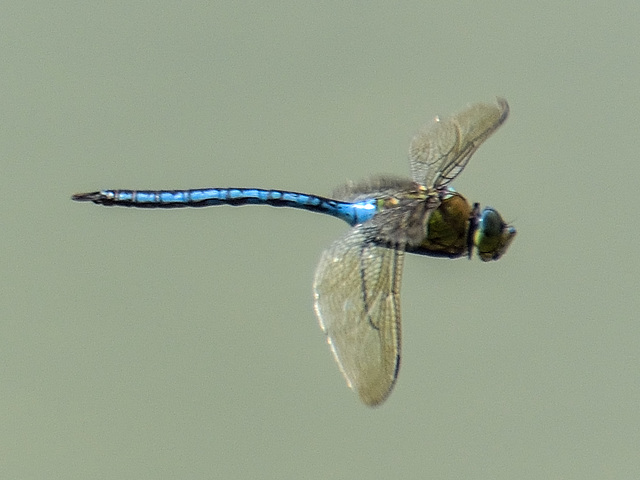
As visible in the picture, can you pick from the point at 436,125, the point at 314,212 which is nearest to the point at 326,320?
the point at 314,212

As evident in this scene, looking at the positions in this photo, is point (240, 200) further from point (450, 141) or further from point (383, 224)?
point (450, 141)

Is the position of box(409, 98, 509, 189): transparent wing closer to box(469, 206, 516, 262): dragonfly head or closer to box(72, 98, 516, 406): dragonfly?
box(72, 98, 516, 406): dragonfly

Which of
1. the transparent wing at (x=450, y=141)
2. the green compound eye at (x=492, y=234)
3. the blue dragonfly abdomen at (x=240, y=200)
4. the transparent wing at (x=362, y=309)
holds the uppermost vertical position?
the transparent wing at (x=450, y=141)

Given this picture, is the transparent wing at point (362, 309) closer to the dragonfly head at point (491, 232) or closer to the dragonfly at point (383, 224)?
the dragonfly at point (383, 224)

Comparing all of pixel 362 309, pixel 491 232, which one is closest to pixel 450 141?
pixel 491 232

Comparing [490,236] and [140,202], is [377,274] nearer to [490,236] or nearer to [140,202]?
[490,236]

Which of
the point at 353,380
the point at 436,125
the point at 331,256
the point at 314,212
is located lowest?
the point at 353,380

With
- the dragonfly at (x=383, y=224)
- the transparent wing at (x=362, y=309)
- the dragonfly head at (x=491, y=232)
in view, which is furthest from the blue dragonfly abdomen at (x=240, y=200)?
the dragonfly head at (x=491, y=232)
